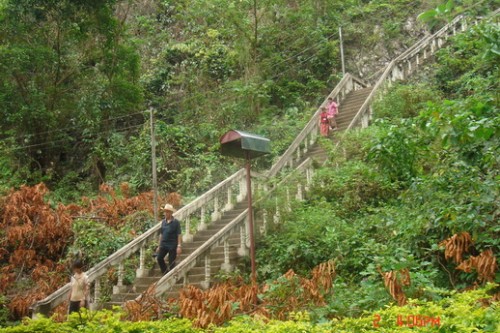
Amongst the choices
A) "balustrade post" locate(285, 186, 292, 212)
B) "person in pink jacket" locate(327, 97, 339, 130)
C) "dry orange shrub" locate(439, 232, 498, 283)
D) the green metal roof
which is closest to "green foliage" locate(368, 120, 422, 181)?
"dry orange shrub" locate(439, 232, 498, 283)

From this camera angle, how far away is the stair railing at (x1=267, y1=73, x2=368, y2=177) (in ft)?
45.2

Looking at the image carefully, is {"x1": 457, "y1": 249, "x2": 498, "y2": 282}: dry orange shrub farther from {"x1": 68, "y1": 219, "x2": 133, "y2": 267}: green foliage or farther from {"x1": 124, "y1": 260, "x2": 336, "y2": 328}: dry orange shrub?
{"x1": 68, "y1": 219, "x2": 133, "y2": 267}: green foliage

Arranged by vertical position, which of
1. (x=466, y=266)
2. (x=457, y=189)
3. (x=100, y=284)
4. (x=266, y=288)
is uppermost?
(x=457, y=189)

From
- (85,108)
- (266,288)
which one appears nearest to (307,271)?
(266,288)

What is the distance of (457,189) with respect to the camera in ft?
26.9

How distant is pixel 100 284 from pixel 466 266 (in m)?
6.72

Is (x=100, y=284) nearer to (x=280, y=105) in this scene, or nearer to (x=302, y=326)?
(x=302, y=326)

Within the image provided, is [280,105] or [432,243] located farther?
[280,105]

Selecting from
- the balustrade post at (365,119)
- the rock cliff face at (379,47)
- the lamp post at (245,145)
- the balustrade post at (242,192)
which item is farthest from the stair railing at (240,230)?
the rock cliff face at (379,47)

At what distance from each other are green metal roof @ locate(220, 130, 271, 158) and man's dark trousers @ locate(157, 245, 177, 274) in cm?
223

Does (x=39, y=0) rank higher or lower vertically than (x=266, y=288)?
higher

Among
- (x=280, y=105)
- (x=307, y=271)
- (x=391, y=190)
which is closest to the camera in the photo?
(x=307, y=271)

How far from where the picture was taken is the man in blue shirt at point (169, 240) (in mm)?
9891

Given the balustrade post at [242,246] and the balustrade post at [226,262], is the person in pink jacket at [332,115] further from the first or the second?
the balustrade post at [226,262]
